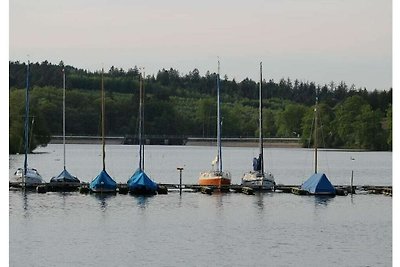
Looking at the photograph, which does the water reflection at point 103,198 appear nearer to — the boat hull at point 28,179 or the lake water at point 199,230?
the lake water at point 199,230

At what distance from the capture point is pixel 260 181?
75.7 metres

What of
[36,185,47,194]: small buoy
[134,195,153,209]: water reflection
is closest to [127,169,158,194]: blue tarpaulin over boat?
[134,195,153,209]: water reflection

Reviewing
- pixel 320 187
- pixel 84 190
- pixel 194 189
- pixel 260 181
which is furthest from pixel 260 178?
pixel 84 190

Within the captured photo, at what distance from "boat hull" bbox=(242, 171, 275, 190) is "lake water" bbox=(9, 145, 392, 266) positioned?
3.98 ft

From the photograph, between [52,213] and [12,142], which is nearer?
[52,213]

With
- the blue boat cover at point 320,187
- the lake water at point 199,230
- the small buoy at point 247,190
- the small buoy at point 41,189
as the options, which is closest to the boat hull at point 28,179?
the lake water at point 199,230

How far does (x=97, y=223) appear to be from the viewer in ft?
190
